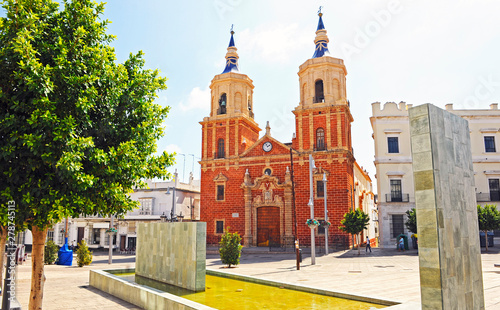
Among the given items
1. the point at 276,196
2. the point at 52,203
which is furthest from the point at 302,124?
the point at 52,203

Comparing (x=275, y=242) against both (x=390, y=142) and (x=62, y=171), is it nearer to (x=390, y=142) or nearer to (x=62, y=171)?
(x=390, y=142)

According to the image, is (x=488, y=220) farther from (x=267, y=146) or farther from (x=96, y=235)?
(x=96, y=235)

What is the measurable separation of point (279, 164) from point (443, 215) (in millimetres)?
29486

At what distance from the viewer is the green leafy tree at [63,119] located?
6.09 meters

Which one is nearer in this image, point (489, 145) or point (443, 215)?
point (443, 215)

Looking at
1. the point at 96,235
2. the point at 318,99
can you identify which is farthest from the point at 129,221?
the point at 318,99

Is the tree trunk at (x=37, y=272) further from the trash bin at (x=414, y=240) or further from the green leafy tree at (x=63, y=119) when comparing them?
the trash bin at (x=414, y=240)

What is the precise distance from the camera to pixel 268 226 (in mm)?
35094

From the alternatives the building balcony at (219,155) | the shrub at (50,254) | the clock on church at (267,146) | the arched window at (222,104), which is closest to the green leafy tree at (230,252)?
the shrub at (50,254)

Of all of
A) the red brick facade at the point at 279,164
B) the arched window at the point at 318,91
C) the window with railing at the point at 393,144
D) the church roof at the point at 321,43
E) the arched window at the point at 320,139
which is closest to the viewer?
the red brick facade at the point at 279,164

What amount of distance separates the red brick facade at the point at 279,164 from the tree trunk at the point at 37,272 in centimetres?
2609

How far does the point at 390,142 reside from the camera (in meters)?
33.8

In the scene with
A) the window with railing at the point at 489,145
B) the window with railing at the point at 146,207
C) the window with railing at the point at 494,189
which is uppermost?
the window with railing at the point at 489,145

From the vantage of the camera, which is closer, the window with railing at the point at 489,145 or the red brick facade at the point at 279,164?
the window with railing at the point at 489,145
